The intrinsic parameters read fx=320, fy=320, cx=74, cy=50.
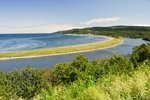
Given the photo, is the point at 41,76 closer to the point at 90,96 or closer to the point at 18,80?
the point at 18,80

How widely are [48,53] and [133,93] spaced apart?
82147 mm

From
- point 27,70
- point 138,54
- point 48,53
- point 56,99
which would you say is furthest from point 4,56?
point 56,99

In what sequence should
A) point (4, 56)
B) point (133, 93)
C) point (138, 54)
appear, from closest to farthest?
point (133, 93) → point (138, 54) → point (4, 56)

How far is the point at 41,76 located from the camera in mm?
36906

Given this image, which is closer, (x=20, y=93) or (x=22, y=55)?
(x=20, y=93)

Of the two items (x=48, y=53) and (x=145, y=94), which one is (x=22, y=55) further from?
Answer: (x=145, y=94)

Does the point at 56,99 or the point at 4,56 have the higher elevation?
the point at 56,99

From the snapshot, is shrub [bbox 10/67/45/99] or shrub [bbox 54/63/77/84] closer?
shrub [bbox 10/67/45/99]

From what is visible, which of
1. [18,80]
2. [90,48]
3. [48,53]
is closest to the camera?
[18,80]

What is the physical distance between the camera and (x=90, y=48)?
11406 centimetres

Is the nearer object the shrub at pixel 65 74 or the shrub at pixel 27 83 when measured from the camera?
the shrub at pixel 27 83

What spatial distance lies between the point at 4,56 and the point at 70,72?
56.0 meters

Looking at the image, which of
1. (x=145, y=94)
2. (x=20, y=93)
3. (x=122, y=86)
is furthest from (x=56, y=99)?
(x=20, y=93)

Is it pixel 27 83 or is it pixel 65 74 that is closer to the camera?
pixel 27 83
